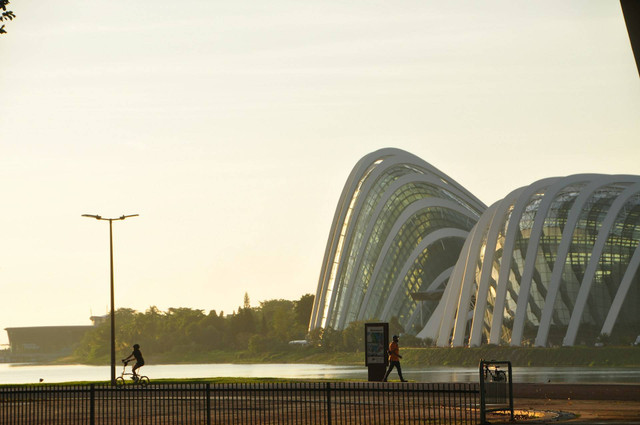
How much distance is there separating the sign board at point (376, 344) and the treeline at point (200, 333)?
70876mm

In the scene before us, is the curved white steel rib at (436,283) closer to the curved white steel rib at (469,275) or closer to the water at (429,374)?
the curved white steel rib at (469,275)

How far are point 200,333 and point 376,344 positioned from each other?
93.2m

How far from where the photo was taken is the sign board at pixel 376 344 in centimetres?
4141

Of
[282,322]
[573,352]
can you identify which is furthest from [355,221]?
[573,352]

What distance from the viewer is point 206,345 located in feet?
431

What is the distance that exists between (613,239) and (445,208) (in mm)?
39605

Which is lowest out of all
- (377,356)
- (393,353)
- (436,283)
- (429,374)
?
(429,374)

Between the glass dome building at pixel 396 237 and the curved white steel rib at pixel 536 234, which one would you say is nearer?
the curved white steel rib at pixel 536 234

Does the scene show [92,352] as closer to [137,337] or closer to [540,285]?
[137,337]

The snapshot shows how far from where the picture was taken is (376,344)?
42000 millimetres

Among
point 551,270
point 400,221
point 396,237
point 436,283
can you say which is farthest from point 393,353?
point 436,283

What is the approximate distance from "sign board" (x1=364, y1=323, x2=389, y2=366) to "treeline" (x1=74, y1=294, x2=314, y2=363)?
233 feet

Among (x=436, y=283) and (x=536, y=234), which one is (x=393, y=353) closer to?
(x=536, y=234)

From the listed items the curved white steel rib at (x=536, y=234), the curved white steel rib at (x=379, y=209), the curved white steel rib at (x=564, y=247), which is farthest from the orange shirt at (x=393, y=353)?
the curved white steel rib at (x=379, y=209)
